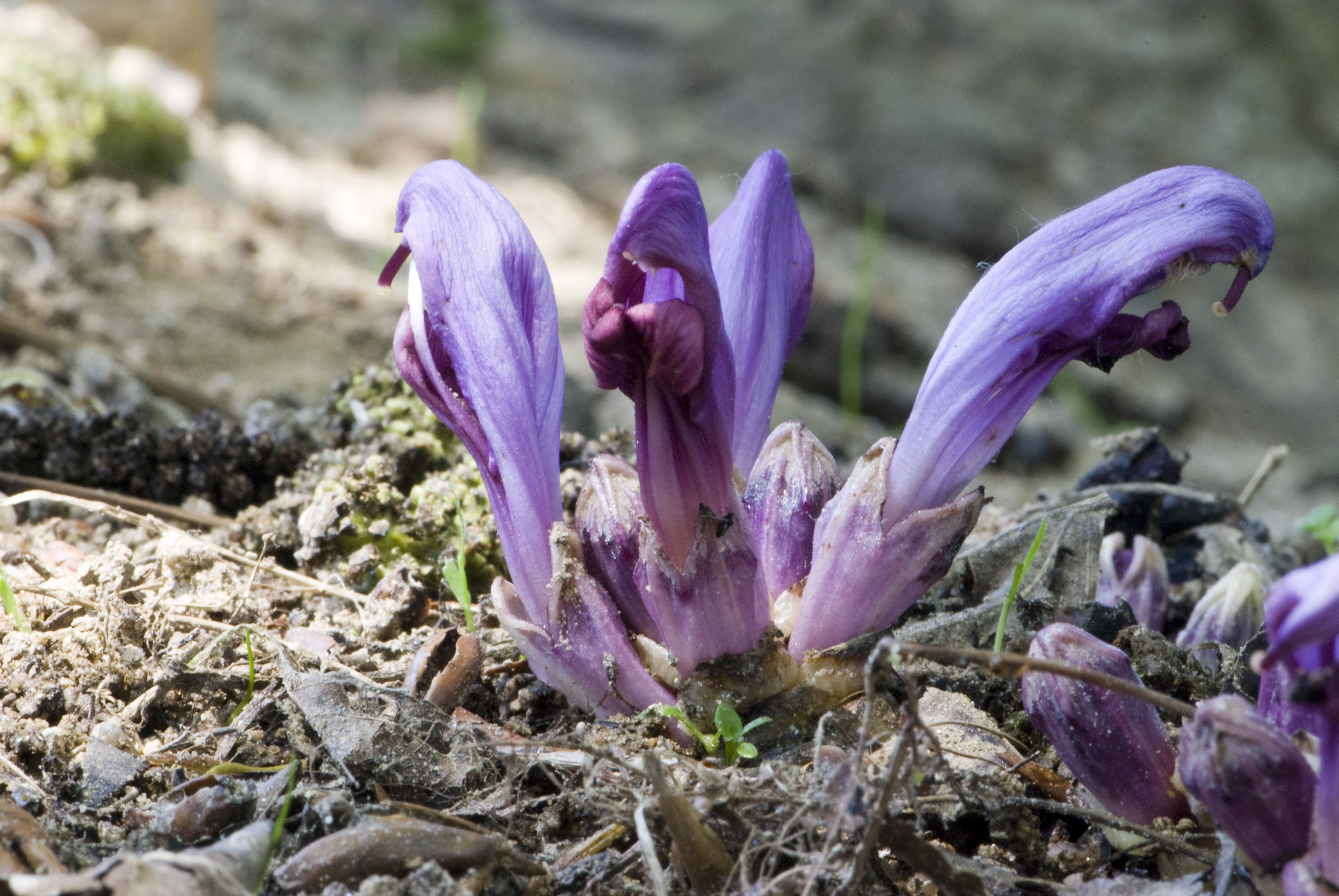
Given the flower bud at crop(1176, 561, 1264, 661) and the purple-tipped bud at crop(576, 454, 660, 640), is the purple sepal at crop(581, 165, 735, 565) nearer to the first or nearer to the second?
the purple-tipped bud at crop(576, 454, 660, 640)

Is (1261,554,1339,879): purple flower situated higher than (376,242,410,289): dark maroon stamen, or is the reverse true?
(376,242,410,289): dark maroon stamen

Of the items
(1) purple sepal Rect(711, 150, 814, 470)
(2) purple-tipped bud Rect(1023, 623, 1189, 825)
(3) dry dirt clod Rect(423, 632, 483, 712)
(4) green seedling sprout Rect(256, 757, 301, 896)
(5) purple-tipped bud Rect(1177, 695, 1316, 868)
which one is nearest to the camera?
(5) purple-tipped bud Rect(1177, 695, 1316, 868)

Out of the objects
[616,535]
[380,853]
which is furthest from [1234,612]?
[380,853]

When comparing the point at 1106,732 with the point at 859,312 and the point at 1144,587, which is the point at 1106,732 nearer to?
the point at 1144,587

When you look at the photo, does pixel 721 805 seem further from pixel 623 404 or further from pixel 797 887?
pixel 623 404

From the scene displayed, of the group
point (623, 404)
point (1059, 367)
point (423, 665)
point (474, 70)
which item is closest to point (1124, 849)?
point (1059, 367)

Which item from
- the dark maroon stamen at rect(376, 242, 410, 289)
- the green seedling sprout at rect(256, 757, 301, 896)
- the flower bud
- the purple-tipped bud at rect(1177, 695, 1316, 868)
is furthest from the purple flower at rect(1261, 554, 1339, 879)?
the dark maroon stamen at rect(376, 242, 410, 289)
